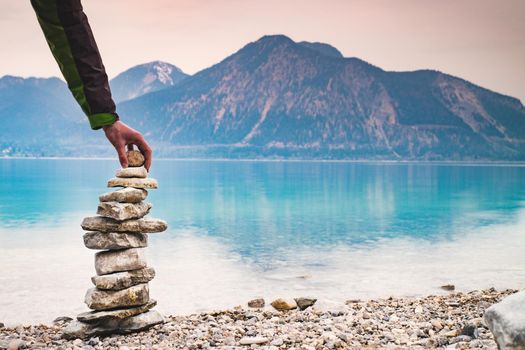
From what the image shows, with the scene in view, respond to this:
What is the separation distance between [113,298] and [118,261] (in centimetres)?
61

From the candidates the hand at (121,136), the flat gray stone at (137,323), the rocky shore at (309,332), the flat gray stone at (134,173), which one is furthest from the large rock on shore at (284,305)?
A: the hand at (121,136)

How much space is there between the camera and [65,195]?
77.1 metres

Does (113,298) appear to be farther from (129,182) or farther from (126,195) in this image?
(129,182)

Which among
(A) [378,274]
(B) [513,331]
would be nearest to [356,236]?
(A) [378,274]

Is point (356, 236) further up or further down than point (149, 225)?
further down

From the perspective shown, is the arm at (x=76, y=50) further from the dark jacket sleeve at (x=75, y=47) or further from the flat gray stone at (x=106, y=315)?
the flat gray stone at (x=106, y=315)

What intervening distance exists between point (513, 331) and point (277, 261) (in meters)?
21.5

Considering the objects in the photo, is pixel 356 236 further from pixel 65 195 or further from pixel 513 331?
pixel 65 195

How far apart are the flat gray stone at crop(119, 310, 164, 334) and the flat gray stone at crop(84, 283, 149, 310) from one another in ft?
0.85

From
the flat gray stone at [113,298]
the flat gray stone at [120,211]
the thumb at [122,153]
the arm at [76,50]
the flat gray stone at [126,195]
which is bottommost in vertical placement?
the flat gray stone at [113,298]

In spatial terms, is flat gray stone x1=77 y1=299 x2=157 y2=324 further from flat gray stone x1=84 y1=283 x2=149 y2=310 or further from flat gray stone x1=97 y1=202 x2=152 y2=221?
flat gray stone x1=97 y1=202 x2=152 y2=221

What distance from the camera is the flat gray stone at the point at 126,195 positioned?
10289mm

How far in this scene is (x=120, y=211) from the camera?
33.5 ft

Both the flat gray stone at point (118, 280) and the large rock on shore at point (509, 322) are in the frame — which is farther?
the flat gray stone at point (118, 280)
